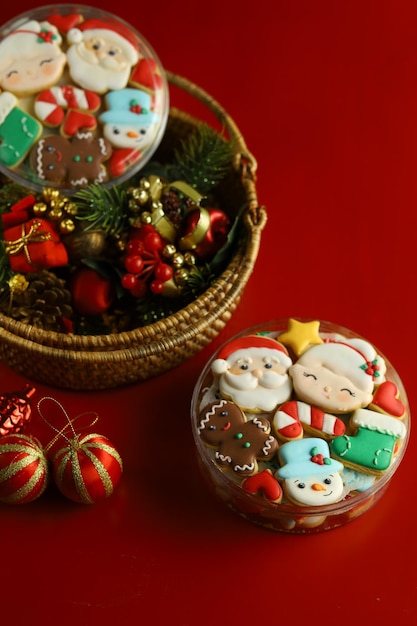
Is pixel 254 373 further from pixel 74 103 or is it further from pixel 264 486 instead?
pixel 74 103

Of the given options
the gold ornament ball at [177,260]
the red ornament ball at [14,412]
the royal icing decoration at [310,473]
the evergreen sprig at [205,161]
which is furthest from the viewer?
the evergreen sprig at [205,161]

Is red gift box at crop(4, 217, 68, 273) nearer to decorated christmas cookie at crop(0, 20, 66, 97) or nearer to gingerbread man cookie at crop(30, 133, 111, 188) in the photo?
gingerbread man cookie at crop(30, 133, 111, 188)

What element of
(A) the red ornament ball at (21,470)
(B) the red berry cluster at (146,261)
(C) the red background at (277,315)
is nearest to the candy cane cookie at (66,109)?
(B) the red berry cluster at (146,261)

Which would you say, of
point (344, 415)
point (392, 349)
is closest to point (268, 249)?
point (392, 349)

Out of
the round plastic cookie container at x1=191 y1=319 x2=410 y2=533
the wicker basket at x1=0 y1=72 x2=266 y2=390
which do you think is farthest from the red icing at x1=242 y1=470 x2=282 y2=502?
the wicker basket at x1=0 y1=72 x2=266 y2=390

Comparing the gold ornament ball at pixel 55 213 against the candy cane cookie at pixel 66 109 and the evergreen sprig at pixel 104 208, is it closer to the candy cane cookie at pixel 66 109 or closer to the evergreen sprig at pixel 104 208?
the evergreen sprig at pixel 104 208

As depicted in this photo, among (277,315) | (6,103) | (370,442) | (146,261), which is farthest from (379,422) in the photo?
(6,103)

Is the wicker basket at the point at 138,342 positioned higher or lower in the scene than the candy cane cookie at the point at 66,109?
lower
